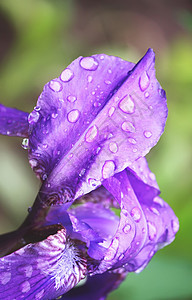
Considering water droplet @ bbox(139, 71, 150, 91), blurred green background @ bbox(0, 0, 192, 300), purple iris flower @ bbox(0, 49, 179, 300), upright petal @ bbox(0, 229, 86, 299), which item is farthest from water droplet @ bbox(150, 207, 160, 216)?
blurred green background @ bbox(0, 0, 192, 300)

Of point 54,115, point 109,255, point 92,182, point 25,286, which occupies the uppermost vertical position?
point 54,115

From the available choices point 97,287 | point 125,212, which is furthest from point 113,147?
point 97,287

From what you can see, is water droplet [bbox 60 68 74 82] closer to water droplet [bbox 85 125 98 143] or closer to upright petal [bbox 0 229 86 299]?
A: water droplet [bbox 85 125 98 143]

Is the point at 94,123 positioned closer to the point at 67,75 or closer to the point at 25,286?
the point at 67,75

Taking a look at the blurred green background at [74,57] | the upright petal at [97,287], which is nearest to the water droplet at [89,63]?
the upright petal at [97,287]

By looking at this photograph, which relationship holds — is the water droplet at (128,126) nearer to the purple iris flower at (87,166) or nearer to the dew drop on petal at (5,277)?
the purple iris flower at (87,166)

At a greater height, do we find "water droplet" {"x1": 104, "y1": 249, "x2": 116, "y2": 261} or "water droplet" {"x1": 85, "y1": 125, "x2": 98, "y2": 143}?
"water droplet" {"x1": 85, "y1": 125, "x2": 98, "y2": 143}
